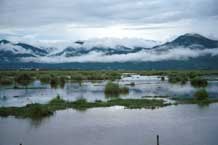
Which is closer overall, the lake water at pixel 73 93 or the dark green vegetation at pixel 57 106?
the dark green vegetation at pixel 57 106

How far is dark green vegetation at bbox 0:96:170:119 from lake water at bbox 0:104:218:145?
1299 mm

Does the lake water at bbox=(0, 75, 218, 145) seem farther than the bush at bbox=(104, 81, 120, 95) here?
No

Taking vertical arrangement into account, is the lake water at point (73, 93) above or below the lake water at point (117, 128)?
above

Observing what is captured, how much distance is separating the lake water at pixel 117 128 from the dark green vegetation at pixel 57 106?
130cm

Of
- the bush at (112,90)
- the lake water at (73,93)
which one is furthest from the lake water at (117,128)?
the bush at (112,90)

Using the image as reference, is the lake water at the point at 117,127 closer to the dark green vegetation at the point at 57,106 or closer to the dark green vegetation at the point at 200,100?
the dark green vegetation at the point at 57,106

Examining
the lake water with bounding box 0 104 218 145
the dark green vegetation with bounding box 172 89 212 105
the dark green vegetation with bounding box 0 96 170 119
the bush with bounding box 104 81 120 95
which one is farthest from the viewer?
the bush with bounding box 104 81 120 95

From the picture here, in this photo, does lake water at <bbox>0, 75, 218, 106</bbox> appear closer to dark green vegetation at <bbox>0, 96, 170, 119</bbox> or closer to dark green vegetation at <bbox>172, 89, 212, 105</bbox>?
dark green vegetation at <bbox>172, 89, 212, 105</bbox>

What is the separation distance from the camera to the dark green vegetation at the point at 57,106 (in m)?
37.4

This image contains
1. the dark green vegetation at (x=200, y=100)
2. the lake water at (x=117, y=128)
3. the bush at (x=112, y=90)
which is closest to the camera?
the lake water at (x=117, y=128)

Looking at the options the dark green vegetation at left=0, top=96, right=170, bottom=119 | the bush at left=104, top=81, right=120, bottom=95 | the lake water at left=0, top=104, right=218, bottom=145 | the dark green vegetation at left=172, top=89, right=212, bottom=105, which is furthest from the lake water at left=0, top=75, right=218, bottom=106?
the lake water at left=0, top=104, right=218, bottom=145

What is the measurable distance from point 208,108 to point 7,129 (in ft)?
76.0

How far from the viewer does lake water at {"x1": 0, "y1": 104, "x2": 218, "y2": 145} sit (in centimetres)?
2744

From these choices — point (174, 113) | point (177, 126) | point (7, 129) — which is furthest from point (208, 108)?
point (7, 129)
